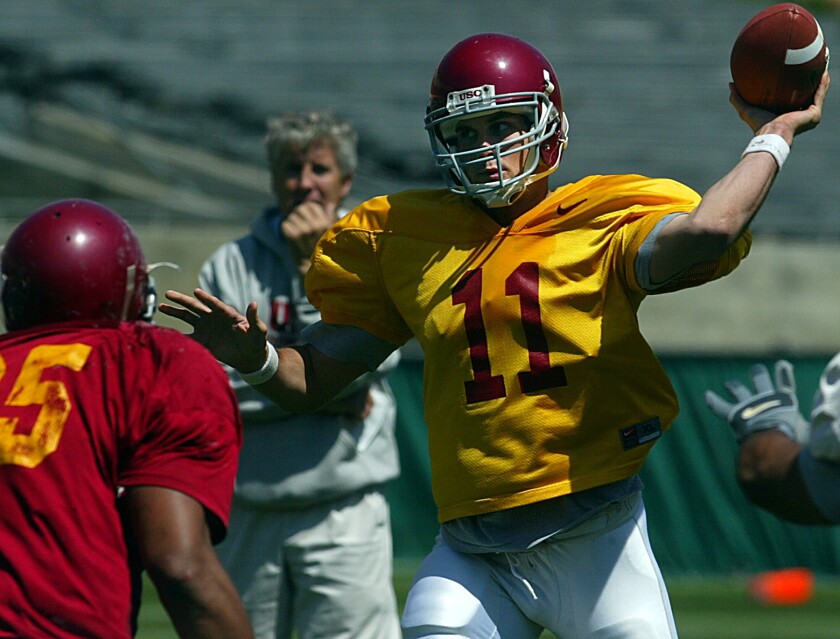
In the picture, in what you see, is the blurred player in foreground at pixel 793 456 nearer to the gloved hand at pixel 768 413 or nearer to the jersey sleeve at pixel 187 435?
the gloved hand at pixel 768 413

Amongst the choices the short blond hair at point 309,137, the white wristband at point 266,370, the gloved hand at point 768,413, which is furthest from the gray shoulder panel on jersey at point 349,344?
the short blond hair at point 309,137

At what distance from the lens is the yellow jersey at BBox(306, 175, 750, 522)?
325 centimetres

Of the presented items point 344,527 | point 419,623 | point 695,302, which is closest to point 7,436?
point 419,623

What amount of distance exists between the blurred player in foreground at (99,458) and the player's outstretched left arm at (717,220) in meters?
1.04

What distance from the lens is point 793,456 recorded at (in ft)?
10.6

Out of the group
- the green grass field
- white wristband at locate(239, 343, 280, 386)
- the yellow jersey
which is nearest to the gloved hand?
the yellow jersey

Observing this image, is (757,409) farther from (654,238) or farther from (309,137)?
(309,137)

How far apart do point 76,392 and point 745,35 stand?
1862mm

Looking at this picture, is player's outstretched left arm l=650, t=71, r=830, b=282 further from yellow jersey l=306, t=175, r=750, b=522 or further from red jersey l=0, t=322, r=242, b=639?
red jersey l=0, t=322, r=242, b=639

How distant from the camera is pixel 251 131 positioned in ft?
51.2

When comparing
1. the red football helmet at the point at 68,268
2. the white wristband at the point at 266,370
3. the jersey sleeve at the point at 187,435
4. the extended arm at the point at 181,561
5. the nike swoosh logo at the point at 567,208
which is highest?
the nike swoosh logo at the point at 567,208

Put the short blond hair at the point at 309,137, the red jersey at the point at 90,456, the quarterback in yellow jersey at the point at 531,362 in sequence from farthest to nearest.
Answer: the short blond hair at the point at 309,137 → the quarterback in yellow jersey at the point at 531,362 → the red jersey at the point at 90,456

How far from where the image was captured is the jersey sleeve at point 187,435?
8.04 ft

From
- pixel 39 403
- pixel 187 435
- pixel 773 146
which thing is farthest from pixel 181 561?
pixel 773 146
